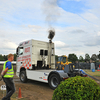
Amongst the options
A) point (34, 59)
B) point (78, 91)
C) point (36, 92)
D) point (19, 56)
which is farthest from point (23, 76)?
point (78, 91)

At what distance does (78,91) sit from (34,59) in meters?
7.30

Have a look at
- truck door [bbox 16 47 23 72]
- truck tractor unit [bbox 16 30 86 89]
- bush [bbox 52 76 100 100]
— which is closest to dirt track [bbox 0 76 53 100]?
truck tractor unit [bbox 16 30 86 89]

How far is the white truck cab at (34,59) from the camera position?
981cm

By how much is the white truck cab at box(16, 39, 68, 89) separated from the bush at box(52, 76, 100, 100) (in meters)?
5.82

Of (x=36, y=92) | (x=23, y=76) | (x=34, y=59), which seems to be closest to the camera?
(x=36, y=92)

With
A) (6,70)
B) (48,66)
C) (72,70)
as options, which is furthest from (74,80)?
(48,66)

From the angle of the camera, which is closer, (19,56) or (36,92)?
(36,92)

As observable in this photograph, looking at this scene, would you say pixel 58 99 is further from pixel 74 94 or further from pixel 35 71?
pixel 35 71

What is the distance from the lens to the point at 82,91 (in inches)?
112

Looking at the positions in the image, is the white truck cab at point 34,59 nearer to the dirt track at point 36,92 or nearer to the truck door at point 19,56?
the truck door at point 19,56

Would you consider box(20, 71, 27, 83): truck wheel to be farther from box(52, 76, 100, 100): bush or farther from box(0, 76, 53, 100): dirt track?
box(52, 76, 100, 100): bush

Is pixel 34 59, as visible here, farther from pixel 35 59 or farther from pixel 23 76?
pixel 23 76

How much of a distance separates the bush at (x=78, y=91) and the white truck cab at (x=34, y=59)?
5.82 m

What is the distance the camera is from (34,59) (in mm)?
9938
